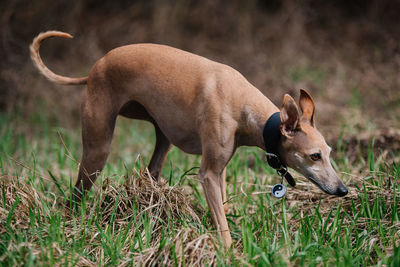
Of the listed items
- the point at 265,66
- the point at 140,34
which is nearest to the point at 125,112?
the point at 265,66

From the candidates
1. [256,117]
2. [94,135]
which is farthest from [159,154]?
[256,117]

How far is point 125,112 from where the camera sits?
177 inches

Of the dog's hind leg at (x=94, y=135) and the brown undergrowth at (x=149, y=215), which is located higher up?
the dog's hind leg at (x=94, y=135)

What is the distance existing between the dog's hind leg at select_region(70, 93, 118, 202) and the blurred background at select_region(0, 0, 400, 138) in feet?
14.9

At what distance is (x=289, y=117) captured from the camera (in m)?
3.53

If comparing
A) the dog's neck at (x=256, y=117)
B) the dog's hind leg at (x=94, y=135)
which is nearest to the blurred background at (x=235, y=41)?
the dog's hind leg at (x=94, y=135)

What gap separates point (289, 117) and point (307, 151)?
28 cm

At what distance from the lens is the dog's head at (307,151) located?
3.50m

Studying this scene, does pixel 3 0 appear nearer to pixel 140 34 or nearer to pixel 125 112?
pixel 140 34

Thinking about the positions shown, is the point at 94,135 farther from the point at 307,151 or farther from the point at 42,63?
the point at 307,151

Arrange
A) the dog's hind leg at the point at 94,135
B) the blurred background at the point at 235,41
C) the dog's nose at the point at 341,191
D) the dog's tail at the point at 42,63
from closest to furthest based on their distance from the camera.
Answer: the dog's nose at the point at 341,191, the dog's hind leg at the point at 94,135, the dog's tail at the point at 42,63, the blurred background at the point at 235,41

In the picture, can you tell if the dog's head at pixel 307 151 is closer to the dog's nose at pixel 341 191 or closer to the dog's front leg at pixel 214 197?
the dog's nose at pixel 341 191

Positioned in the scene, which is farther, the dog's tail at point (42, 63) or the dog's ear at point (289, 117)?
the dog's tail at point (42, 63)

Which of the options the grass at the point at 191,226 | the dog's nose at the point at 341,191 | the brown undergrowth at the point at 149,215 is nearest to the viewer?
the grass at the point at 191,226
